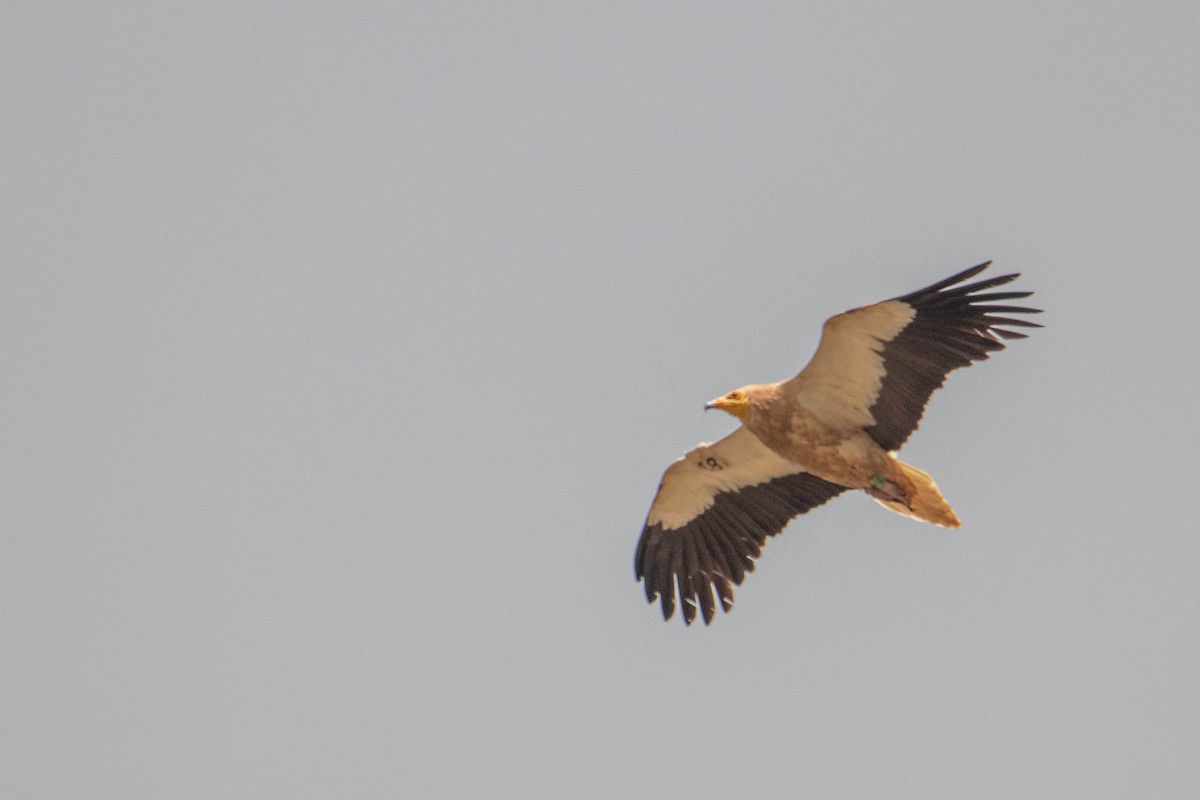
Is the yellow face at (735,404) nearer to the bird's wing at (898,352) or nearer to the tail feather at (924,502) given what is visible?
the bird's wing at (898,352)

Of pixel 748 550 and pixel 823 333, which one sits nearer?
pixel 823 333

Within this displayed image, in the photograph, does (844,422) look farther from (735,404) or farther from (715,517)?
(715,517)

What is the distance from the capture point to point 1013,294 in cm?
1396

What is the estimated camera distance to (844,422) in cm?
1493

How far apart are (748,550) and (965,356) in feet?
10.9

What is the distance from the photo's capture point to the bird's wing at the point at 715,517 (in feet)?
52.8

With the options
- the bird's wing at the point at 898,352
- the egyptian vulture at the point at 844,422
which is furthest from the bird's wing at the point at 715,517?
the bird's wing at the point at 898,352

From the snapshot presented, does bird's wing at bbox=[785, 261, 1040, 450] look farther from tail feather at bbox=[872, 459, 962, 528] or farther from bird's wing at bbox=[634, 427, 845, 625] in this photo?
bird's wing at bbox=[634, 427, 845, 625]

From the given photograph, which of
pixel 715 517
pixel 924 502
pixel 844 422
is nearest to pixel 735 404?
pixel 844 422

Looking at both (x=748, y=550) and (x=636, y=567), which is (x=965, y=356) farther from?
(x=636, y=567)

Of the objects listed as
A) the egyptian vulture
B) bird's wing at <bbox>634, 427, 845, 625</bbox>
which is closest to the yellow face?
the egyptian vulture

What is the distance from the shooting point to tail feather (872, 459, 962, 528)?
1435 centimetres

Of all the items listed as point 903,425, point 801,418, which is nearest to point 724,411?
point 801,418

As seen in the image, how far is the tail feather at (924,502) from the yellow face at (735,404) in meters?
1.47
